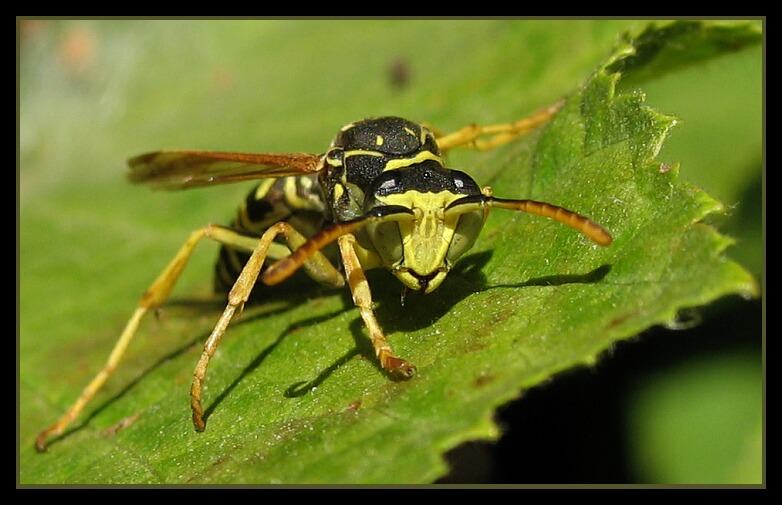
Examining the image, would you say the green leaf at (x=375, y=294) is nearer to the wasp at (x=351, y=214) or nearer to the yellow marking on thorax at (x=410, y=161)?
the wasp at (x=351, y=214)

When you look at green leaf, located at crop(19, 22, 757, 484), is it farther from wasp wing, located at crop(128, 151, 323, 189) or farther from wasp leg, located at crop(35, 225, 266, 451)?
wasp wing, located at crop(128, 151, 323, 189)

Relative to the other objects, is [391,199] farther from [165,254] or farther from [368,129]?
[165,254]

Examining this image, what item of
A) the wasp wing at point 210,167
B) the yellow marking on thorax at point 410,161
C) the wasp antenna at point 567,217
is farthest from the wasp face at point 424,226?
the wasp wing at point 210,167

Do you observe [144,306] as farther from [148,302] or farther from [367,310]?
[367,310]

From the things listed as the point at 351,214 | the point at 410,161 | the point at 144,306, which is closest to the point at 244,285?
the point at 351,214

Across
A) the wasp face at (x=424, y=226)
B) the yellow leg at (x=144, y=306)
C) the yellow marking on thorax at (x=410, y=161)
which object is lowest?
the yellow leg at (x=144, y=306)
